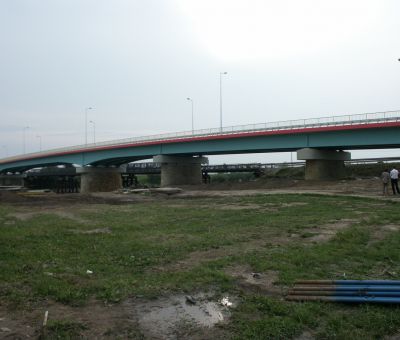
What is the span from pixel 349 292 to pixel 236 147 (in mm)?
43102

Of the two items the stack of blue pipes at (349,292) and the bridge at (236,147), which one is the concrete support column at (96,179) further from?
the stack of blue pipes at (349,292)

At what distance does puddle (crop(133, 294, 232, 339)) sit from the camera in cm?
503

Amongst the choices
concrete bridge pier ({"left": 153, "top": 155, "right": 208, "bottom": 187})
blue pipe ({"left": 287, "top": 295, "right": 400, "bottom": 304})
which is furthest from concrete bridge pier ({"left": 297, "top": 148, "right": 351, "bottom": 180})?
blue pipe ({"left": 287, "top": 295, "right": 400, "bottom": 304})

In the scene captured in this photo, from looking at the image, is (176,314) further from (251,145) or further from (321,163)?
(251,145)

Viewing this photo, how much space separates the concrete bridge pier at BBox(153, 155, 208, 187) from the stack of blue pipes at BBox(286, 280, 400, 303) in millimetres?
50200

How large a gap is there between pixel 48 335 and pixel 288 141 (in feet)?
133

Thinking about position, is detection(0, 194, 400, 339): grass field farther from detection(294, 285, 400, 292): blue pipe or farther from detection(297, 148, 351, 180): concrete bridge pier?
detection(297, 148, 351, 180): concrete bridge pier

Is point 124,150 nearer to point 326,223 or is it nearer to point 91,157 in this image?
point 91,157

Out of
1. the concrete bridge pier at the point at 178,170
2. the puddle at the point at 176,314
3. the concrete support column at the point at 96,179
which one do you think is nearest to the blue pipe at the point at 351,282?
the puddle at the point at 176,314

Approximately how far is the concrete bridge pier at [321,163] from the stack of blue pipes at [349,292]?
35868 mm

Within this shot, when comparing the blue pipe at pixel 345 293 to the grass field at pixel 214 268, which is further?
the blue pipe at pixel 345 293

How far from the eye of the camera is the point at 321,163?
136ft

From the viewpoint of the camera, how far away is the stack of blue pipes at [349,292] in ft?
18.5

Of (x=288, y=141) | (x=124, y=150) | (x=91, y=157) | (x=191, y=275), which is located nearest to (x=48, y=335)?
(x=191, y=275)
